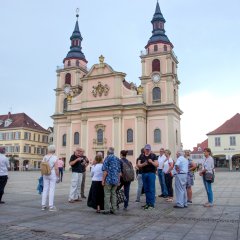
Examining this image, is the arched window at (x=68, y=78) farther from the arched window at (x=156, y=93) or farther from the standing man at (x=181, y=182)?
the standing man at (x=181, y=182)

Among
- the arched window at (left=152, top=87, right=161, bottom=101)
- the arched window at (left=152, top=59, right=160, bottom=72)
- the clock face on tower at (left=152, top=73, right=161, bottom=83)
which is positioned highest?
the arched window at (left=152, top=59, right=160, bottom=72)

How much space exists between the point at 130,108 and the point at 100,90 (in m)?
6.00

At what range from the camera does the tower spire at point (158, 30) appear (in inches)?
2025

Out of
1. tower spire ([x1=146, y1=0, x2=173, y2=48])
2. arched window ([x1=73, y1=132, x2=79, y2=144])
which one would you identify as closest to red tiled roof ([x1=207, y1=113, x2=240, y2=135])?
tower spire ([x1=146, y1=0, x2=173, y2=48])

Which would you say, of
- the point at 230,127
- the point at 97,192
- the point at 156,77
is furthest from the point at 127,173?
the point at 230,127

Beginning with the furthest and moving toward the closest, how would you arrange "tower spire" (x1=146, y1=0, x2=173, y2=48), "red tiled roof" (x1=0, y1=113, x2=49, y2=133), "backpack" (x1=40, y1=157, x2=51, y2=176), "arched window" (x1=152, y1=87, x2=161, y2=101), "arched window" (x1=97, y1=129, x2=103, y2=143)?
"red tiled roof" (x1=0, y1=113, x2=49, y2=133) → "tower spire" (x1=146, y1=0, x2=173, y2=48) → "arched window" (x1=97, y1=129, x2=103, y2=143) → "arched window" (x1=152, y1=87, x2=161, y2=101) → "backpack" (x1=40, y1=157, x2=51, y2=176)

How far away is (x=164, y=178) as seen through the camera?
1273 cm

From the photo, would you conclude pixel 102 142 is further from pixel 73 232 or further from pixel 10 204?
pixel 73 232

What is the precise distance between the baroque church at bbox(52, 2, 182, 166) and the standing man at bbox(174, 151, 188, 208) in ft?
119

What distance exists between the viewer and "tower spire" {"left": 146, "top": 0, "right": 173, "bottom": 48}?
2025 inches

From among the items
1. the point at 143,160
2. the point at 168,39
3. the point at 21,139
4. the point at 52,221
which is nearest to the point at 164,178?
the point at 143,160

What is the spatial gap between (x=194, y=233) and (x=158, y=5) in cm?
5568

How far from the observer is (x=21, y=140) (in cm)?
6588

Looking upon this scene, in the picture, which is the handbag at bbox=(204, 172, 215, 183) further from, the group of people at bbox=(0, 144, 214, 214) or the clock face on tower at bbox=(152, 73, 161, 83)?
the clock face on tower at bbox=(152, 73, 161, 83)
